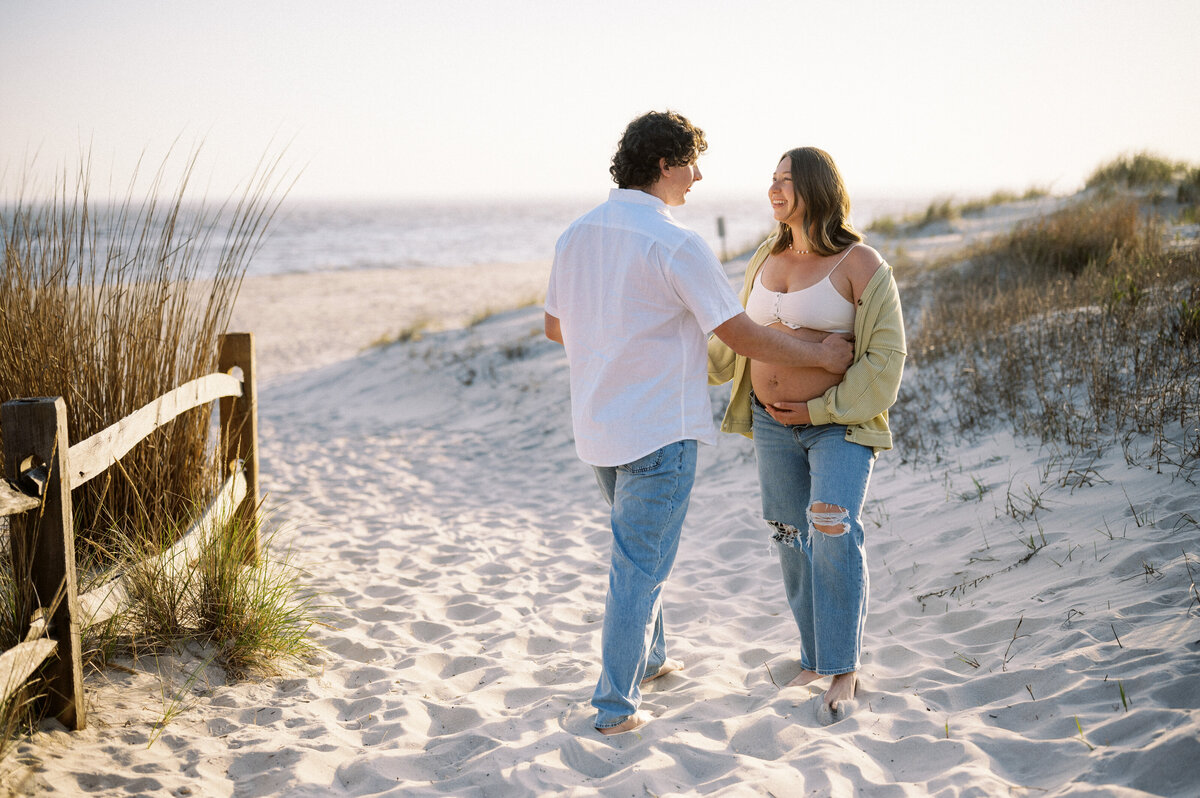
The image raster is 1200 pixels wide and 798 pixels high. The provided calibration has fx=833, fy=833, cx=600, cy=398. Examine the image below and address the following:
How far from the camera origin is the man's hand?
2863 millimetres

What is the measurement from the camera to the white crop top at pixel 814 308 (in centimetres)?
296

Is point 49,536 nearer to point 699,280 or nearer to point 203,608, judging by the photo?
point 203,608

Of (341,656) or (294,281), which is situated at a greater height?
(294,281)

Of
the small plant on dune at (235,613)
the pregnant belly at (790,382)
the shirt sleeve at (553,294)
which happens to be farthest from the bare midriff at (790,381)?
the small plant on dune at (235,613)

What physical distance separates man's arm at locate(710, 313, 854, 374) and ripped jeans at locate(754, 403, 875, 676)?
251 mm

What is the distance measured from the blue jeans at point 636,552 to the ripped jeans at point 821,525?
0.48 m

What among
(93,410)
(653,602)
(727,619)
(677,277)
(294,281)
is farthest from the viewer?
(294,281)

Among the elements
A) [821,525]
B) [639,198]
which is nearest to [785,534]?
[821,525]

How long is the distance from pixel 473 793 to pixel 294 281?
79.3 ft

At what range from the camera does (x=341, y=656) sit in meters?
3.75

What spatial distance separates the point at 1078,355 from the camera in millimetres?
5785

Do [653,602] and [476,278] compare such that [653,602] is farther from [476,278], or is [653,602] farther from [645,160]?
[476,278]

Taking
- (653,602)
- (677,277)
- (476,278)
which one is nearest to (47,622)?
(653,602)

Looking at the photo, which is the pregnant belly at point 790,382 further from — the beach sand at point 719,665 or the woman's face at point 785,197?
the beach sand at point 719,665
